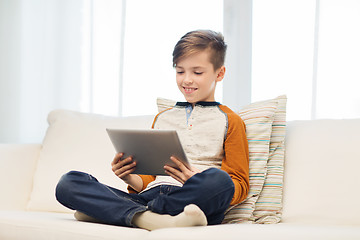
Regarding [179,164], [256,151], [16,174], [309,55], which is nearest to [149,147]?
[179,164]

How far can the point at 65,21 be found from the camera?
2.95 metres

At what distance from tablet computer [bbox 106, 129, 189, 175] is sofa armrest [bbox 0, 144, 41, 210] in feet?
2.63

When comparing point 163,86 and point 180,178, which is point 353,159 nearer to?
point 180,178

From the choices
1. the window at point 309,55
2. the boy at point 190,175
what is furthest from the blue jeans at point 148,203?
the window at point 309,55

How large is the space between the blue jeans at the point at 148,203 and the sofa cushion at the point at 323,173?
0.36 m

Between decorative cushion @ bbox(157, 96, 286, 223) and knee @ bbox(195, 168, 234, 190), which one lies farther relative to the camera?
decorative cushion @ bbox(157, 96, 286, 223)

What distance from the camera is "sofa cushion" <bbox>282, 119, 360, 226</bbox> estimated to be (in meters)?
1.54

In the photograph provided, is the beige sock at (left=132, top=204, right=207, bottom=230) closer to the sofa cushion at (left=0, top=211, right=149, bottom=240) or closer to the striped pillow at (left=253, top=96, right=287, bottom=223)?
the sofa cushion at (left=0, top=211, right=149, bottom=240)

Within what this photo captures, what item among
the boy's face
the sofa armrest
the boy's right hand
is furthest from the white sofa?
the boy's face

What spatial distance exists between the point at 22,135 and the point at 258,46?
1.66 metres

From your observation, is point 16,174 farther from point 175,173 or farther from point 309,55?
point 309,55

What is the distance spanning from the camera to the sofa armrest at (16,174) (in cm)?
201

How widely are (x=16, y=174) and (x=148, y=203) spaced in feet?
3.14

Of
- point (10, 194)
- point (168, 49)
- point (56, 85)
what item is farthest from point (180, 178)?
point (56, 85)
